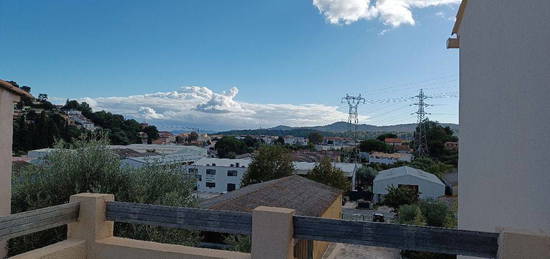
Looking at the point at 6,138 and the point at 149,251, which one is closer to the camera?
the point at 149,251

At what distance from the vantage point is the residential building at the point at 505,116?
2.90m

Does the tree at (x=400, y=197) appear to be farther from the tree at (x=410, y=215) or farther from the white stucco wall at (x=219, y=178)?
the white stucco wall at (x=219, y=178)

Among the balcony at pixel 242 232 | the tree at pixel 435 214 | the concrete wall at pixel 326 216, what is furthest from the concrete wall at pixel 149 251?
the tree at pixel 435 214

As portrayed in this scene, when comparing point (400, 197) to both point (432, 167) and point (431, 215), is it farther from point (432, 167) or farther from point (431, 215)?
point (432, 167)

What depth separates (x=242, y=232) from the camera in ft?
9.32

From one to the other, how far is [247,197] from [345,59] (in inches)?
557

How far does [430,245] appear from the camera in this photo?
245 cm

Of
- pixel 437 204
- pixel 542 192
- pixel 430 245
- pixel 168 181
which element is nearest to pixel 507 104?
pixel 542 192

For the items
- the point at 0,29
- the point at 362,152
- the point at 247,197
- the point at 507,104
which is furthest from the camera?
the point at 362,152

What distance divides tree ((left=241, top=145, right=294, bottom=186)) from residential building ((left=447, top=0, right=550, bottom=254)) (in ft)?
83.8

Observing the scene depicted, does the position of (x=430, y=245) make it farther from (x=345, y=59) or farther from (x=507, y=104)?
(x=345, y=59)

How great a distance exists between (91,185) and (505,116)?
5857 millimetres

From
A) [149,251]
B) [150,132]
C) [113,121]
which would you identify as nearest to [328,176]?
[149,251]

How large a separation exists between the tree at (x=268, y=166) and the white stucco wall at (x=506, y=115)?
84.1 ft
